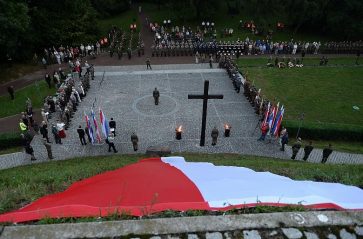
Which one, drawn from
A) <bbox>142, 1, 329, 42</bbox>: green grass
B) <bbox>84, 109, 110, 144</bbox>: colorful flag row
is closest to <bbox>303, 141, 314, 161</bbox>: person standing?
<bbox>84, 109, 110, 144</bbox>: colorful flag row

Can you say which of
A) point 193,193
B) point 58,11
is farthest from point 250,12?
point 193,193

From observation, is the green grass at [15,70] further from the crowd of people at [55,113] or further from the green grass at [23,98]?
the crowd of people at [55,113]

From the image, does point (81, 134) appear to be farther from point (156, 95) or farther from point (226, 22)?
point (226, 22)

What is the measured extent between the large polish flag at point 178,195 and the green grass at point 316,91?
1494 cm

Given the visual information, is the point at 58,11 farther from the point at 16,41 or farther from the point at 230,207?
the point at 230,207

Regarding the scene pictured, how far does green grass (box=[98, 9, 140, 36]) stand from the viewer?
140 ft

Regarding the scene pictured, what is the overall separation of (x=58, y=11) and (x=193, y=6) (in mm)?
15046

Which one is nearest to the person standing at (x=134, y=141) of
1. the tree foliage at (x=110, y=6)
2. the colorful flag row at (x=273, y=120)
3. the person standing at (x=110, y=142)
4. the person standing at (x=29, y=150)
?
the person standing at (x=110, y=142)

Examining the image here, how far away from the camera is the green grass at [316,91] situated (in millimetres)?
23141

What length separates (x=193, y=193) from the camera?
7.49 metres

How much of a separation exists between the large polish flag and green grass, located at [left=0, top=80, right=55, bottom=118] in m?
17.6

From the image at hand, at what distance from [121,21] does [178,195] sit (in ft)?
136

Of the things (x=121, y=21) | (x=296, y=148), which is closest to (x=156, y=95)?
(x=296, y=148)

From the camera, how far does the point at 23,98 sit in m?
26.1
